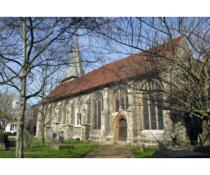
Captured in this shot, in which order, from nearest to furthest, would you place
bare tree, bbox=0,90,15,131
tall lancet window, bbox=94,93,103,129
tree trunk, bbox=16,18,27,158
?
tree trunk, bbox=16,18,27,158 < bare tree, bbox=0,90,15,131 < tall lancet window, bbox=94,93,103,129

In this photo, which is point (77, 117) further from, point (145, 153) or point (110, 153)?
point (145, 153)

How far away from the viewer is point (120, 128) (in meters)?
11.7

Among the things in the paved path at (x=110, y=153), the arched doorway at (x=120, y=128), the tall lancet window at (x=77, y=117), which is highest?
the tall lancet window at (x=77, y=117)

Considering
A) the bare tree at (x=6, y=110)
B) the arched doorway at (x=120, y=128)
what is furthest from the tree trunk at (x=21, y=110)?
the arched doorway at (x=120, y=128)

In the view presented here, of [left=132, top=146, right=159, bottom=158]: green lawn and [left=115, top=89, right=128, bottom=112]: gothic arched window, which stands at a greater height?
[left=115, top=89, right=128, bottom=112]: gothic arched window

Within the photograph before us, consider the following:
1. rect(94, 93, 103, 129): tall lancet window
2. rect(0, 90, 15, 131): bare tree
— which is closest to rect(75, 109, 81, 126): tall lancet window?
rect(94, 93, 103, 129): tall lancet window

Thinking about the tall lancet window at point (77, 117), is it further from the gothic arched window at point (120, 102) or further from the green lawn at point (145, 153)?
the green lawn at point (145, 153)

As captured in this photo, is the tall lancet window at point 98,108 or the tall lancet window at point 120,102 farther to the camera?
the tall lancet window at point 98,108

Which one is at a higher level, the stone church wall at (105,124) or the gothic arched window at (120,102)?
the gothic arched window at (120,102)

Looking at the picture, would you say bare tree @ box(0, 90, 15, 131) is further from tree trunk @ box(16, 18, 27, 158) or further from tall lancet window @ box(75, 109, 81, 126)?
tall lancet window @ box(75, 109, 81, 126)

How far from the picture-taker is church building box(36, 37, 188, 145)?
13.9ft

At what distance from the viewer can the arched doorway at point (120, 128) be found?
37.1ft

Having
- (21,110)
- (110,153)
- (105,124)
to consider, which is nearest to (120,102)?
(105,124)
